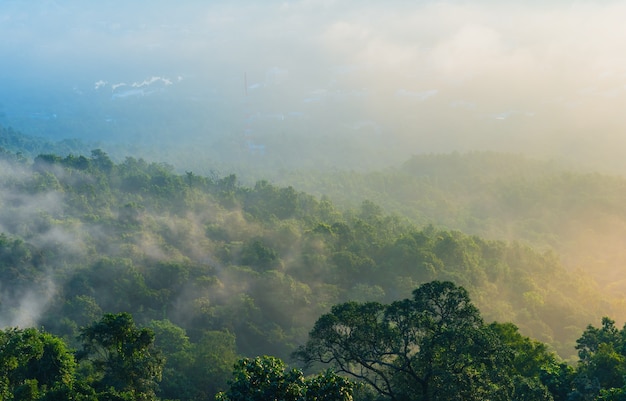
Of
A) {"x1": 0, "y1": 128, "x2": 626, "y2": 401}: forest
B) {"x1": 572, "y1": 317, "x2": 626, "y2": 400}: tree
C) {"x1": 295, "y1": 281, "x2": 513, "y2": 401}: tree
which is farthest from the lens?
{"x1": 572, "y1": 317, "x2": 626, "y2": 400}: tree

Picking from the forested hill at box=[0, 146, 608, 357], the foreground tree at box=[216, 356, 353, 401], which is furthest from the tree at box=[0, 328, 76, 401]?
the forested hill at box=[0, 146, 608, 357]

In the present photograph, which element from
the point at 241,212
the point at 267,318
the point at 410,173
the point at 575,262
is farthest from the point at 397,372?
the point at 410,173

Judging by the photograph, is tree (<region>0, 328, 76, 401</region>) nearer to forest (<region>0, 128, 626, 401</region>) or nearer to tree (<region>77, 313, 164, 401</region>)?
forest (<region>0, 128, 626, 401</region>)

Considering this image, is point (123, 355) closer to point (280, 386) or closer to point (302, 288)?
point (280, 386)

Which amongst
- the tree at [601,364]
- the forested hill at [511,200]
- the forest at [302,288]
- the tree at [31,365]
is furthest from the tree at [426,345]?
the forested hill at [511,200]

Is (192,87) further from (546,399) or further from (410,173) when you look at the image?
(546,399)

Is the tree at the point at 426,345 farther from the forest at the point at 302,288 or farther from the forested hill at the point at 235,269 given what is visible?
the forested hill at the point at 235,269
